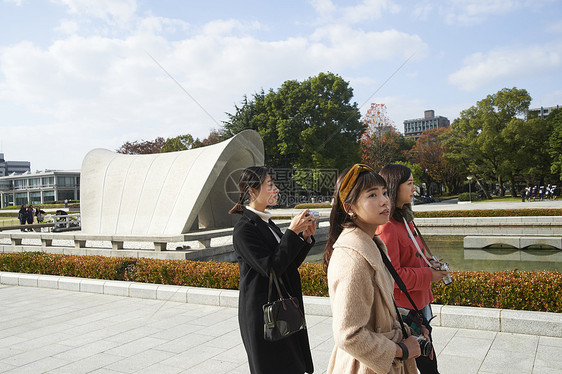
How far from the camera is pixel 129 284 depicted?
24.6 ft

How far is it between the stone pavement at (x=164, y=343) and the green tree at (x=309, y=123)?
27.1 m

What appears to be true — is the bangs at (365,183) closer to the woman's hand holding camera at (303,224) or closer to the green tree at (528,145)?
the woman's hand holding camera at (303,224)

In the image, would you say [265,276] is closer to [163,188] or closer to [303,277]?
[303,277]

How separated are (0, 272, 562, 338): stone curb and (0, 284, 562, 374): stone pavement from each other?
10 cm

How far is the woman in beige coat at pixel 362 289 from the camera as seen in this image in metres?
1.67

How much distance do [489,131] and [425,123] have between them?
Answer: 117 meters

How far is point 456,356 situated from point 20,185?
2893 inches

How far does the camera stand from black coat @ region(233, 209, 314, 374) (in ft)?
8.07

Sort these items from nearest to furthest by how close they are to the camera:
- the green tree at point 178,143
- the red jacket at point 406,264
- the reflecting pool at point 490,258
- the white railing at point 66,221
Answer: the red jacket at point 406,264 → the reflecting pool at point 490,258 → the white railing at point 66,221 → the green tree at point 178,143

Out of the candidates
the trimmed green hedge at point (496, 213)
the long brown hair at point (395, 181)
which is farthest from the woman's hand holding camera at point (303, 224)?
the trimmed green hedge at point (496, 213)

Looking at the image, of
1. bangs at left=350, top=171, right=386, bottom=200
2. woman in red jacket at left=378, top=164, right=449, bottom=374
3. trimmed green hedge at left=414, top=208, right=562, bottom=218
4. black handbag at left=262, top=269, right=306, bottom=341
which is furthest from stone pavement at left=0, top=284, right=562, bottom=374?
trimmed green hedge at left=414, top=208, right=562, bottom=218

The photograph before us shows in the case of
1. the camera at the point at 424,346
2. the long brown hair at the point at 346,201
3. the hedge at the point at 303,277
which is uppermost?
the long brown hair at the point at 346,201

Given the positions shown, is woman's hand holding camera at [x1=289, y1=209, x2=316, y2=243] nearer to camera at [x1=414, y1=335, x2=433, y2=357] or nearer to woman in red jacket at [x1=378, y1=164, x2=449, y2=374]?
woman in red jacket at [x1=378, y1=164, x2=449, y2=374]

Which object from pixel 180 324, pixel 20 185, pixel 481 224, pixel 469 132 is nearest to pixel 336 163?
pixel 469 132
